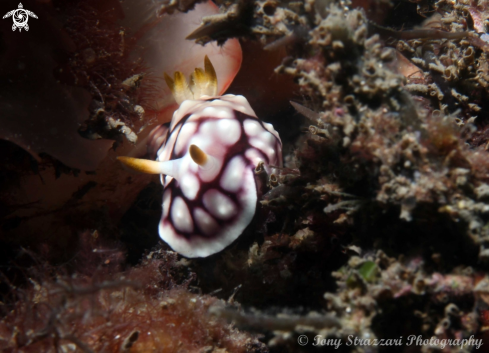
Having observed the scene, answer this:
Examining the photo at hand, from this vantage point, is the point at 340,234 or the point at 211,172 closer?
the point at 340,234

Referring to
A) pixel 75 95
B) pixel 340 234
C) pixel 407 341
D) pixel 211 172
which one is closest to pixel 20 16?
pixel 75 95

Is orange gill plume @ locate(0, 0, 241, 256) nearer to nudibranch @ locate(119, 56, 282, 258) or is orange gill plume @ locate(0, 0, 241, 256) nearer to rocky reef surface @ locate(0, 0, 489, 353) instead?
rocky reef surface @ locate(0, 0, 489, 353)

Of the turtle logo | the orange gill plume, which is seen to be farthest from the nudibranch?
the turtle logo

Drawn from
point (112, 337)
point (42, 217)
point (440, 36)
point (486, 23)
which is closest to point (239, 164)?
point (112, 337)

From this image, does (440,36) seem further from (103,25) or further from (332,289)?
(103,25)

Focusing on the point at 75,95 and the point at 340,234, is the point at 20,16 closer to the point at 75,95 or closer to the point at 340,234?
the point at 75,95
